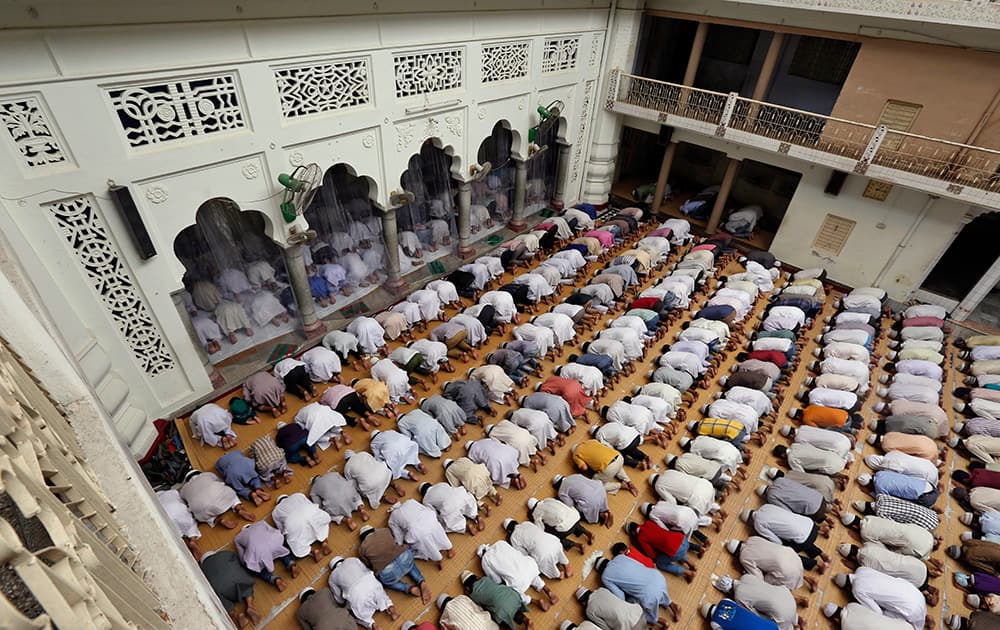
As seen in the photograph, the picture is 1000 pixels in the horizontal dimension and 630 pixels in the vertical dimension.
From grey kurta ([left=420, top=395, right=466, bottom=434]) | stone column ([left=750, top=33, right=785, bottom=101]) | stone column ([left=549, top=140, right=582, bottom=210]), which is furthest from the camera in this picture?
stone column ([left=549, top=140, right=582, bottom=210])

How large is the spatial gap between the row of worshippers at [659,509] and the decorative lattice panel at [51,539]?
4.33 m

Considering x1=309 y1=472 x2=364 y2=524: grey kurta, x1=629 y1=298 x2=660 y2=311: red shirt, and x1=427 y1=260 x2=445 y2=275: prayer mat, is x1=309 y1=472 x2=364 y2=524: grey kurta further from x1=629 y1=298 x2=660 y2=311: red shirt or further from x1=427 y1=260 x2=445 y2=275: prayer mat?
x1=629 y1=298 x2=660 y2=311: red shirt

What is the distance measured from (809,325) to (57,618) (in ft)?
35.8

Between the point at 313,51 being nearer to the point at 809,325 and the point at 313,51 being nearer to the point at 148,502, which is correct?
the point at 148,502

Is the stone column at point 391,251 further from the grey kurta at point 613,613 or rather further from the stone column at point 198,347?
the grey kurta at point 613,613

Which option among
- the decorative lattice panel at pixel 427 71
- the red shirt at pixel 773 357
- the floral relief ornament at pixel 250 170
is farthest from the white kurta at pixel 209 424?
the red shirt at pixel 773 357

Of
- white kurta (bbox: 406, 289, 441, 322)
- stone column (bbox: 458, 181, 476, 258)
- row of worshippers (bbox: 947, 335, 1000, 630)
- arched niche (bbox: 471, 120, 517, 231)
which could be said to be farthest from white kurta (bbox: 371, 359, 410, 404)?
row of worshippers (bbox: 947, 335, 1000, 630)

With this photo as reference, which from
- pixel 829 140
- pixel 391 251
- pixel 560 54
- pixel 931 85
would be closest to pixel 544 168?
pixel 560 54

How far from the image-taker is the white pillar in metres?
10.8

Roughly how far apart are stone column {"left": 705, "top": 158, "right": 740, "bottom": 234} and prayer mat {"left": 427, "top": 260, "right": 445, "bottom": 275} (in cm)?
671

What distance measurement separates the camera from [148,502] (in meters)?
2.43

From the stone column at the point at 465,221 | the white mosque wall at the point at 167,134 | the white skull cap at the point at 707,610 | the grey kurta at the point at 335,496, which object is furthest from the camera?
the stone column at the point at 465,221

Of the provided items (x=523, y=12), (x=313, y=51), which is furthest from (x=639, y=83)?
(x=313, y=51)

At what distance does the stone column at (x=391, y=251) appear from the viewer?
8.67 metres
